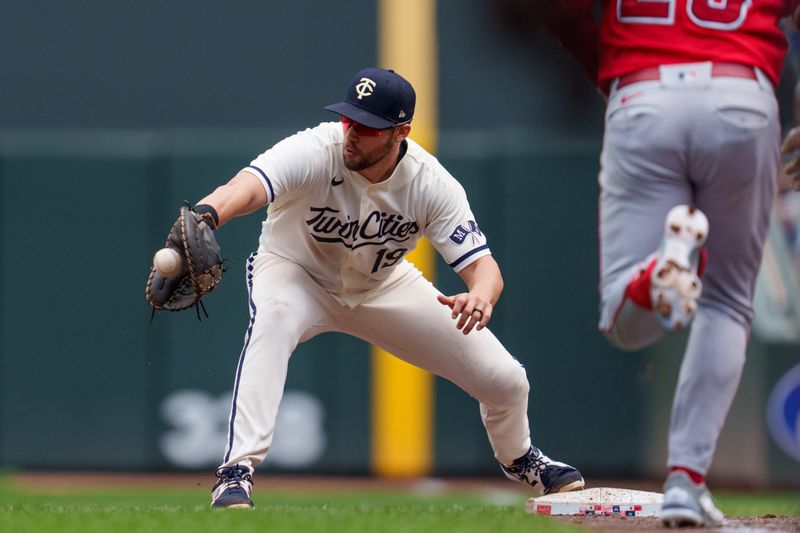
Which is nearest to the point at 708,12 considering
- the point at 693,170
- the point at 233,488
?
the point at 693,170

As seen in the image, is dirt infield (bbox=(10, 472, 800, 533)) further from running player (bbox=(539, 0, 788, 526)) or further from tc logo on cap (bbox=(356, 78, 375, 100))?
running player (bbox=(539, 0, 788, 526))

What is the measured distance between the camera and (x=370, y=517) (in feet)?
11.9

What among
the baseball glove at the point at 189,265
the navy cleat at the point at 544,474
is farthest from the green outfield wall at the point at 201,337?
the baseball glove at the point at 189,265

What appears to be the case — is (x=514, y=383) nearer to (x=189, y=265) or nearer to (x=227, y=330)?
(x=189, y=265)

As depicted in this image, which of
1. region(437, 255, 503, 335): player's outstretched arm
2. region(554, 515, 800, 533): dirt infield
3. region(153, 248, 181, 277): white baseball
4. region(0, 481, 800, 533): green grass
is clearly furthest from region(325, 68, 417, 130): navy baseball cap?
region(554, 515, 800, 533): dirt infield

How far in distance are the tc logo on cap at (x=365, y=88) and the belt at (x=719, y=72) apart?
3.56ft

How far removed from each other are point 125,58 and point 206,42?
0.55 metres

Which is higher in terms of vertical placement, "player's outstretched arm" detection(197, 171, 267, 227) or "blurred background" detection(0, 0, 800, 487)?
"player's outstretched arm" detection(197, 171, 267, 227)

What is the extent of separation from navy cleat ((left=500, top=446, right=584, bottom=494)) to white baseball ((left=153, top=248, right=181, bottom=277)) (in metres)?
1.64

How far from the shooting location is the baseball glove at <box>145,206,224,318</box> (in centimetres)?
349

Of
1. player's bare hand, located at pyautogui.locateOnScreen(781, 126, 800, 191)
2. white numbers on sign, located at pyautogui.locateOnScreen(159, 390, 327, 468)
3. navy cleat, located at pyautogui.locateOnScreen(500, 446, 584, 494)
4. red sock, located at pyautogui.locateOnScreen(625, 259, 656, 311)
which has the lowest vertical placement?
white numbers on sign, located at pyautogui.locateOnScreen(159, 390, 327, 468)

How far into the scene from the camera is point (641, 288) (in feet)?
9.84

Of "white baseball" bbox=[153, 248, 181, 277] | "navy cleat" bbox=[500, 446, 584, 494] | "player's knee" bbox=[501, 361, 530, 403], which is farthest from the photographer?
"navy cleat" bbox=[500, 446, 584, 494]

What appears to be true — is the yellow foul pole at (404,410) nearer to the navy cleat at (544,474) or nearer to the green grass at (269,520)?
the navy cleat at (544,474)
